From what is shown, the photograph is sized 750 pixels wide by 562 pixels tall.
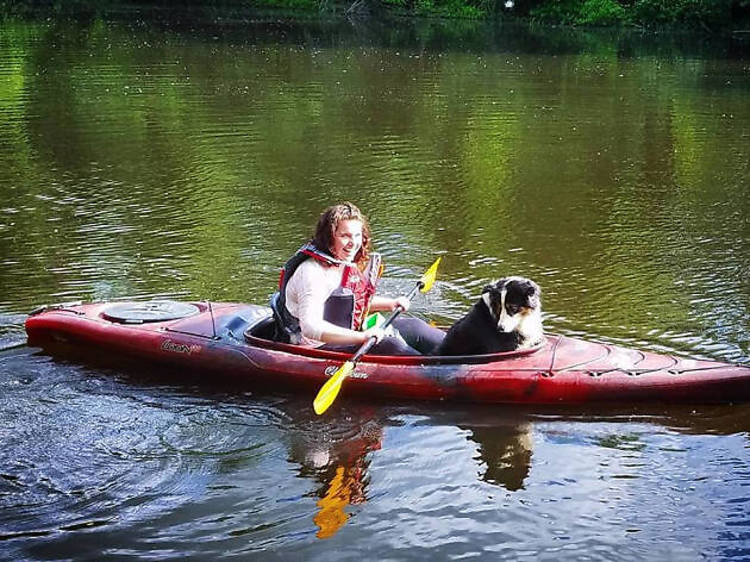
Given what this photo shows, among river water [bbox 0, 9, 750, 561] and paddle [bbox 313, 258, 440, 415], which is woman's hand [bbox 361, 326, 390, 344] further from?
river water [bbox 0, 9, 750, 561]

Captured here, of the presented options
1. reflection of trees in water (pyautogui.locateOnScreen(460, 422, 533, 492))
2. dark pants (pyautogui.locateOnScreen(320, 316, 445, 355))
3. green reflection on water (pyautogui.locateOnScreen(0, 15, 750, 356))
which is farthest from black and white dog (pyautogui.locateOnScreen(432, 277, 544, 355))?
green reflection on water (pyautogui.locateOnScreen(0, 15, 750, 356))

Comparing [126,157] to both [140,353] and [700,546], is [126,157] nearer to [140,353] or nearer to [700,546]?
[140,353]

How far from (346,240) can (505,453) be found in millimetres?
1308

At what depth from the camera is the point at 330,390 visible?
4.86 m

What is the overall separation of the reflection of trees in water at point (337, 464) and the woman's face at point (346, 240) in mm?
844

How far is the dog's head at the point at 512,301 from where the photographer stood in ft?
16.1

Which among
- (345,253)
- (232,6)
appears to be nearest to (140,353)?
(345,253)

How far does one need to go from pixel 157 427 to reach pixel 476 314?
1689 millimetres

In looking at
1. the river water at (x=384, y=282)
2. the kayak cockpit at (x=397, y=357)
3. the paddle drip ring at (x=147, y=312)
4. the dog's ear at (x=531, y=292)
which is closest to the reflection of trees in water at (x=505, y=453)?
the river water at (x=384, y=282)

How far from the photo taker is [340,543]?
4062 mm

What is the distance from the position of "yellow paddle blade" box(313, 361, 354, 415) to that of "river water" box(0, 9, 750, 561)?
0.22m

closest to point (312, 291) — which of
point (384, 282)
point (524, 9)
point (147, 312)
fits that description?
point (147, 312)

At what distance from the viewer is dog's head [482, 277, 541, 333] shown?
4.92 m

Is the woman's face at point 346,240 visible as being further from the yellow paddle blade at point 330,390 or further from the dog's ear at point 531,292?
the dog's ear at point 531,292
